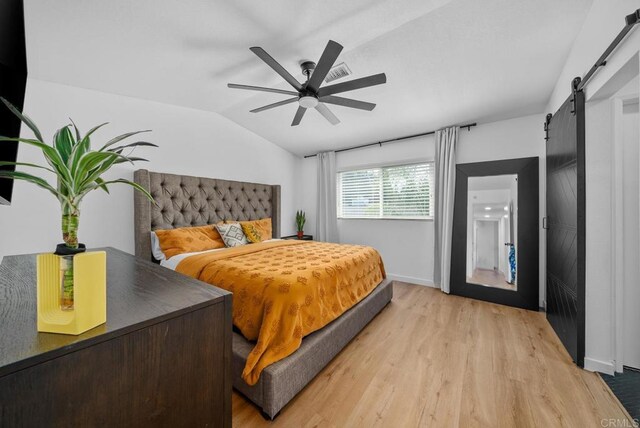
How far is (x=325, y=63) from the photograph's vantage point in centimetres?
167

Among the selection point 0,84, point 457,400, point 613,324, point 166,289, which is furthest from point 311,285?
point 613,324

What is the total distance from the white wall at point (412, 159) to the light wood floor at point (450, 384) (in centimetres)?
130

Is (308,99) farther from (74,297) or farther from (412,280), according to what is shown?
(412,280)

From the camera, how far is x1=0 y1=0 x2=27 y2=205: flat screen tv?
1.10m

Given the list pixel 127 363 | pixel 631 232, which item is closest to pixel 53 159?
pixel 127 363

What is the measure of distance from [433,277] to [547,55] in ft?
8.71

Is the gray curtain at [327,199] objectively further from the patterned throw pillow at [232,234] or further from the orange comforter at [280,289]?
the orange comforter at [280,289]

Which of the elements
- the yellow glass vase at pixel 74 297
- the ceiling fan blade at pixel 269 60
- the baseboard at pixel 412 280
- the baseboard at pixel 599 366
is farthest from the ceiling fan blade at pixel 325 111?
the baseboard at pixel 599 366

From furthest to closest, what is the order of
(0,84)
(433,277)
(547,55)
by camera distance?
(433,277), (547,55), (0,84)

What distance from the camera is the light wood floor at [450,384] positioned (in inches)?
→ 54.6

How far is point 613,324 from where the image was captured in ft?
5.61

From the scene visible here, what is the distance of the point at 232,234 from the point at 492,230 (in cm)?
321

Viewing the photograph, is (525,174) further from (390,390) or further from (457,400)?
(390,390)
